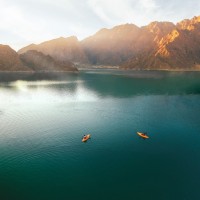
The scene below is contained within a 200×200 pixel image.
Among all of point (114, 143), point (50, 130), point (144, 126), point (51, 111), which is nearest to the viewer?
point (114, 143)

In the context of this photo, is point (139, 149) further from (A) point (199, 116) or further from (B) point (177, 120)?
(A) point (199, 116)

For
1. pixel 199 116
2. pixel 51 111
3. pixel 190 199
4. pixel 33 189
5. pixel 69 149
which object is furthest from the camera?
pixel 51 111

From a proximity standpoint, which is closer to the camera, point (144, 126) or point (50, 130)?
point (50, 130)

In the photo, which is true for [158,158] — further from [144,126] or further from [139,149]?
[144,126]

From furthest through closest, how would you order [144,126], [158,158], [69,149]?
1. [144,126]
2. [69,149]
3. [158,158]

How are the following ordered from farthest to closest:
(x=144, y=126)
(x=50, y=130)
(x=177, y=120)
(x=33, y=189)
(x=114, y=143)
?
(x=177, y=120) < (x=144, y=126) < (x=50, y=130) < (x=114, y=143) < (x=33, y=189)

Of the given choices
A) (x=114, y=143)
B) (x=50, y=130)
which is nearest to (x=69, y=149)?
(x=114, y=143)

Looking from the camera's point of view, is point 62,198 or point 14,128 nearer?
point 62,198

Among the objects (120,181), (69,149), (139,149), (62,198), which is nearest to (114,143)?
(139,149)
